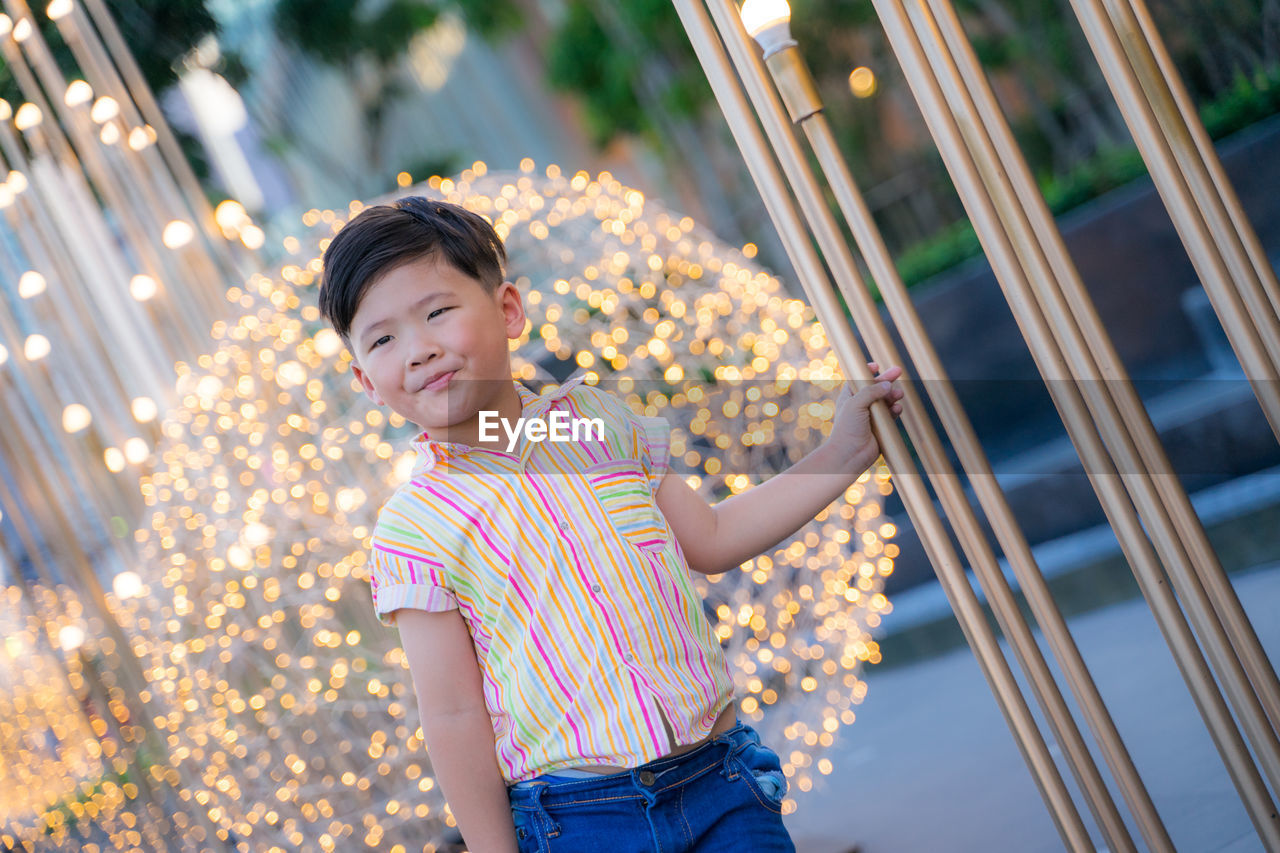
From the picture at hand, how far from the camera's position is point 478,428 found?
1.00 metres

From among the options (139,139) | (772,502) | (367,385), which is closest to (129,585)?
(139,139)

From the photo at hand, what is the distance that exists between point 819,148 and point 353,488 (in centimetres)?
116

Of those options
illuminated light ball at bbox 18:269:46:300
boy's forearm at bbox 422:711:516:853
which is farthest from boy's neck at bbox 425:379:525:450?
illuminated light ball at bbox 18:269:46:300

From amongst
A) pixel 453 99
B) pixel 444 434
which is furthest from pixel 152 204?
pixel 453 99

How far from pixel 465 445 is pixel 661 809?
0.37m

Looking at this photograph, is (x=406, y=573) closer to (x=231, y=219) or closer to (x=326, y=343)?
(x=326, y=343)

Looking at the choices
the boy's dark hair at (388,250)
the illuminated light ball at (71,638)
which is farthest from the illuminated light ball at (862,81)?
the boy's dark hair at (388,250)

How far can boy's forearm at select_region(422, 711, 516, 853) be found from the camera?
91 centimetres

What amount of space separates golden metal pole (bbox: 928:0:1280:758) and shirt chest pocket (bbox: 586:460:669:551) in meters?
0.41

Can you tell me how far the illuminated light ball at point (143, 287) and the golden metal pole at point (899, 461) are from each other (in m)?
1.59

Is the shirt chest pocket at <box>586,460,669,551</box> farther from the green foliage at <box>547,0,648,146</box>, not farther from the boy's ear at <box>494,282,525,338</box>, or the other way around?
the green foliage at <box>547,0,648,146</box>

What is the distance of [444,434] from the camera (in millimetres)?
988

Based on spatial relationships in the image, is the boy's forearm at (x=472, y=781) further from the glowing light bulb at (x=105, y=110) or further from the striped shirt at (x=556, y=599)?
the glowing light bulb at (x=105, y=110)

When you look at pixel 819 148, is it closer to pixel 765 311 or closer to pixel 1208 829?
pixel 765 311
